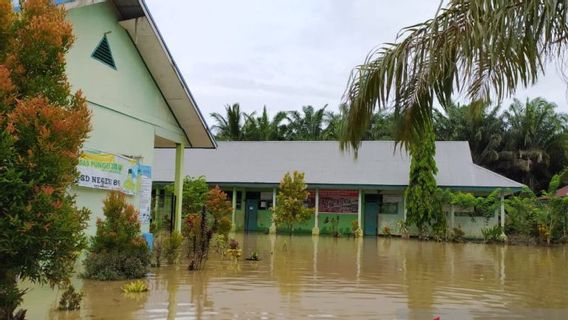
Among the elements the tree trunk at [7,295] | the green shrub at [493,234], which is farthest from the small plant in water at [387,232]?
the tree trunk at [7,295]

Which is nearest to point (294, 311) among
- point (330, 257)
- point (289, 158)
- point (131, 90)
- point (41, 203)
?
point (41, 203)

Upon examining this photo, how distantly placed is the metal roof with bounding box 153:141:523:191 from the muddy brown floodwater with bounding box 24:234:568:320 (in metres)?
13.2

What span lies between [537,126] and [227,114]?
23684 millimetres

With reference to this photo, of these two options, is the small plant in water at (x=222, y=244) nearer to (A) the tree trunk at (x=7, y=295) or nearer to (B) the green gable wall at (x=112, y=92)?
(B) the green gable wall at (x=112, y=92)

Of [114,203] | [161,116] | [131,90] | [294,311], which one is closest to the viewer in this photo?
[294,311]

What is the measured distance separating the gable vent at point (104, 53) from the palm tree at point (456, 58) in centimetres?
661

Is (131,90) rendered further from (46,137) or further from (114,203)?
(46,137)

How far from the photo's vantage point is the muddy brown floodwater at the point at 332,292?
8383mm

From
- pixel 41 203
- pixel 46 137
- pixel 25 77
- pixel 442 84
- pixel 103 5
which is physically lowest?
pixel 41 203

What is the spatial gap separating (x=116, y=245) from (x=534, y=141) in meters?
39.4

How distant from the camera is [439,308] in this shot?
9.19 meters

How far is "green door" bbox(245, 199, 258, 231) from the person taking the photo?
1297 inches

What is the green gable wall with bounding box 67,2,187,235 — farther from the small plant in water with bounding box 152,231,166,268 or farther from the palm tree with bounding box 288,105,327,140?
the palm tree with bounding box 288,105,327,140

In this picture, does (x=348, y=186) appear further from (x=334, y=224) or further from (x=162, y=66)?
(x=162, y=66)
